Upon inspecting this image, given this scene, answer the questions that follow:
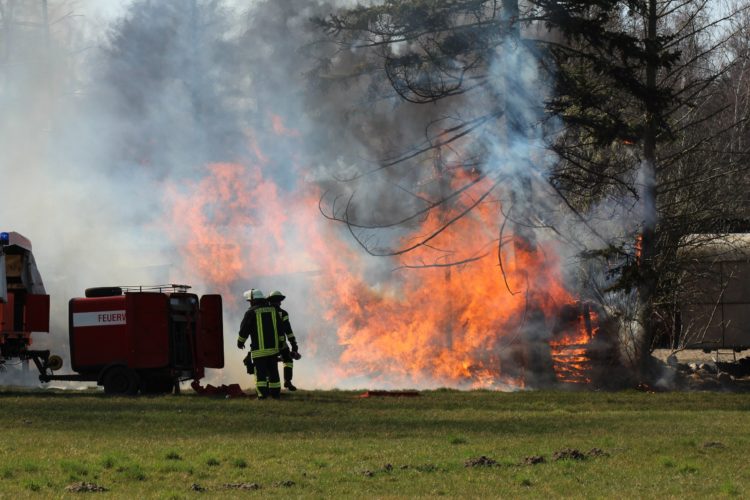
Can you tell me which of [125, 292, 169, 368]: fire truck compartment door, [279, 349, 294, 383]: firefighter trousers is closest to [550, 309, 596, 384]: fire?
[279, 349, 294, 383]: firefighter trousers

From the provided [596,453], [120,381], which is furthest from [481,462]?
[120,381]

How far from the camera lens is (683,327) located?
95.9 feet

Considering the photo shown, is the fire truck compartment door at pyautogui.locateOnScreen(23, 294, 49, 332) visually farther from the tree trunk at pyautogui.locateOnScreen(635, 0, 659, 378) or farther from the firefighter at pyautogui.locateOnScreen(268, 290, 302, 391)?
the tree trunk at pyautogui.locateOnScreen(635, 0, 659, 378)

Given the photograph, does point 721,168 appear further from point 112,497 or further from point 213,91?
point 112,497

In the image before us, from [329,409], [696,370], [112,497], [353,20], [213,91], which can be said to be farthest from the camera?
[696,370]

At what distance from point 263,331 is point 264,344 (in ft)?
0.69

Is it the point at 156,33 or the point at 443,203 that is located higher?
the point at 156,33

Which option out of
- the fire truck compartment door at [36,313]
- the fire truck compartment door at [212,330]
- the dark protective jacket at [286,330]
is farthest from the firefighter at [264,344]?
the fire truck compartment door at [36,313]

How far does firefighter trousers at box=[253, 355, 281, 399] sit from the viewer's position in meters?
18.3

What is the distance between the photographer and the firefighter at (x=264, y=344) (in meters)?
18.3

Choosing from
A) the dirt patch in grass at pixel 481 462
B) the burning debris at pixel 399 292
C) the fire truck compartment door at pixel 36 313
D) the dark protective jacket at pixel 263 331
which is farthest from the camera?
the burning debris at pixel 399 292

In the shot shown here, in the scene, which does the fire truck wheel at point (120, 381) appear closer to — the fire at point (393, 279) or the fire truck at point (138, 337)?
the fire truck at point (138, 337)

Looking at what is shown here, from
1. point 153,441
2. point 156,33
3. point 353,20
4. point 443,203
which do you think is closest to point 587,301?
point 443,203

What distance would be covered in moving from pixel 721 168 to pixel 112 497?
2131 cm
